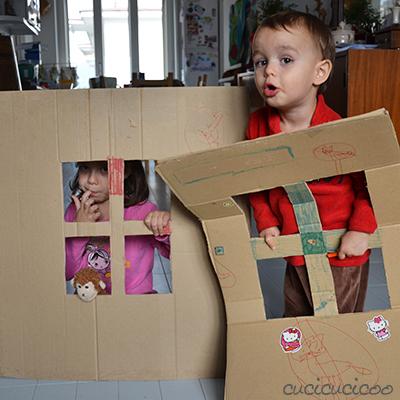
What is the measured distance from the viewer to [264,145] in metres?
0.92

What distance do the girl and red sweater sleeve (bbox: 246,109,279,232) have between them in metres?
0.20

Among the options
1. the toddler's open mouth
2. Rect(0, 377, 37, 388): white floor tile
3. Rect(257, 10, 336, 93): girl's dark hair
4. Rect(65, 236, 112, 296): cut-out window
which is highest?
Rect(257, 10, 336, 93): girl's dark hair

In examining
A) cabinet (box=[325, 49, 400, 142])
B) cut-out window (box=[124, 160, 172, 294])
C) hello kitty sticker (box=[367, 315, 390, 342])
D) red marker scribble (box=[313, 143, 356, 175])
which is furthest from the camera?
cabinet (box=[325, 49, 400, 142])

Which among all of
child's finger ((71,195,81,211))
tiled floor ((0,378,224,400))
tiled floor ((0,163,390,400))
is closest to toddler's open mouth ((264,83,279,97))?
tiled floor ((0,163,390,400))

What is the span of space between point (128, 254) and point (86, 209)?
0.14m

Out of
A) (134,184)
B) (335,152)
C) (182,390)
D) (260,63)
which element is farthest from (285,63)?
(182,390)

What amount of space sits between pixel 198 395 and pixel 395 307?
0.41 m

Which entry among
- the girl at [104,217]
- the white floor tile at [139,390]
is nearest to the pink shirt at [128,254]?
the girl at [104,217]

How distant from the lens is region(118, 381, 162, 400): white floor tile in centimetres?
116

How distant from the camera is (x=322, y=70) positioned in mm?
1057

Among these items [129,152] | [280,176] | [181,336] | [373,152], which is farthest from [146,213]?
[373,152]

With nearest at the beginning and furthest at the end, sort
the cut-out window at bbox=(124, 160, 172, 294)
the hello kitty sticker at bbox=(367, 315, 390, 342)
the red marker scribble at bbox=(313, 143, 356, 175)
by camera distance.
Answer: the red marker scribble at bbox=(313, 143, 356, 175)
the hello kitty sticker at bbox=(367, 315, 390, 342)
the cut-out window at bbox=(124, 160, 172, 294)

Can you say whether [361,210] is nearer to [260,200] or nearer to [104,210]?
[260,200]

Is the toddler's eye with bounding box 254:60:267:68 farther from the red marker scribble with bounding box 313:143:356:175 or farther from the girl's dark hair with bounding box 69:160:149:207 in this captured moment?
the girl's dark hair with bounding box 69:160:149:207
